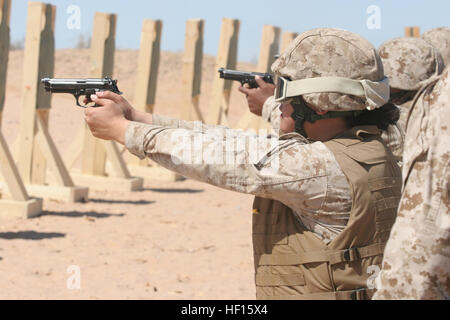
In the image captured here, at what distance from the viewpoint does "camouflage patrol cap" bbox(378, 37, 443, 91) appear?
15.5 ft

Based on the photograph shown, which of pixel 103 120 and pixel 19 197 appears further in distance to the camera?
pixel 19 197

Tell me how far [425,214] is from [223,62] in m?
10.8

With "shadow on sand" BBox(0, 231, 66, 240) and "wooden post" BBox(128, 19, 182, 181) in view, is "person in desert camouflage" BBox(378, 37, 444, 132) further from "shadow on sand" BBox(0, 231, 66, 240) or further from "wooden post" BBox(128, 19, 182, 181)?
"wooden post" BBox(128, 19, 182, 181)

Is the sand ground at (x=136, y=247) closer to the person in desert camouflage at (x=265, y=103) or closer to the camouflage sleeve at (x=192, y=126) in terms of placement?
the person in desert camouflage at (x=265, y=103)

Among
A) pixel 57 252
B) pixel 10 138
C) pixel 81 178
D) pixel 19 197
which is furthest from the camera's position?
pixel 10 138

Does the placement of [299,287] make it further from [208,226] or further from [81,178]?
[81,178]

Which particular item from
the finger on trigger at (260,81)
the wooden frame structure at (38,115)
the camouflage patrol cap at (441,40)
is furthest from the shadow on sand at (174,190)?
the finger on trigger at (260,81)

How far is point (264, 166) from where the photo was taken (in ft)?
7.66

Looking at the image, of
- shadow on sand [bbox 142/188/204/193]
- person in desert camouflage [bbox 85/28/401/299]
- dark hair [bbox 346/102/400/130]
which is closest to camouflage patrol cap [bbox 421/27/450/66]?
dark hair [bbox 346/102/400/130]

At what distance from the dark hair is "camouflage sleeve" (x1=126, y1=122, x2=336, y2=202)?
334mm

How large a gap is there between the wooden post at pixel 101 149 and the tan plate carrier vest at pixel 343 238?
7221 millimetres

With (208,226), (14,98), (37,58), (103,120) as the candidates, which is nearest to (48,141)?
(37,58)

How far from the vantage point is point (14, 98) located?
909 inches
